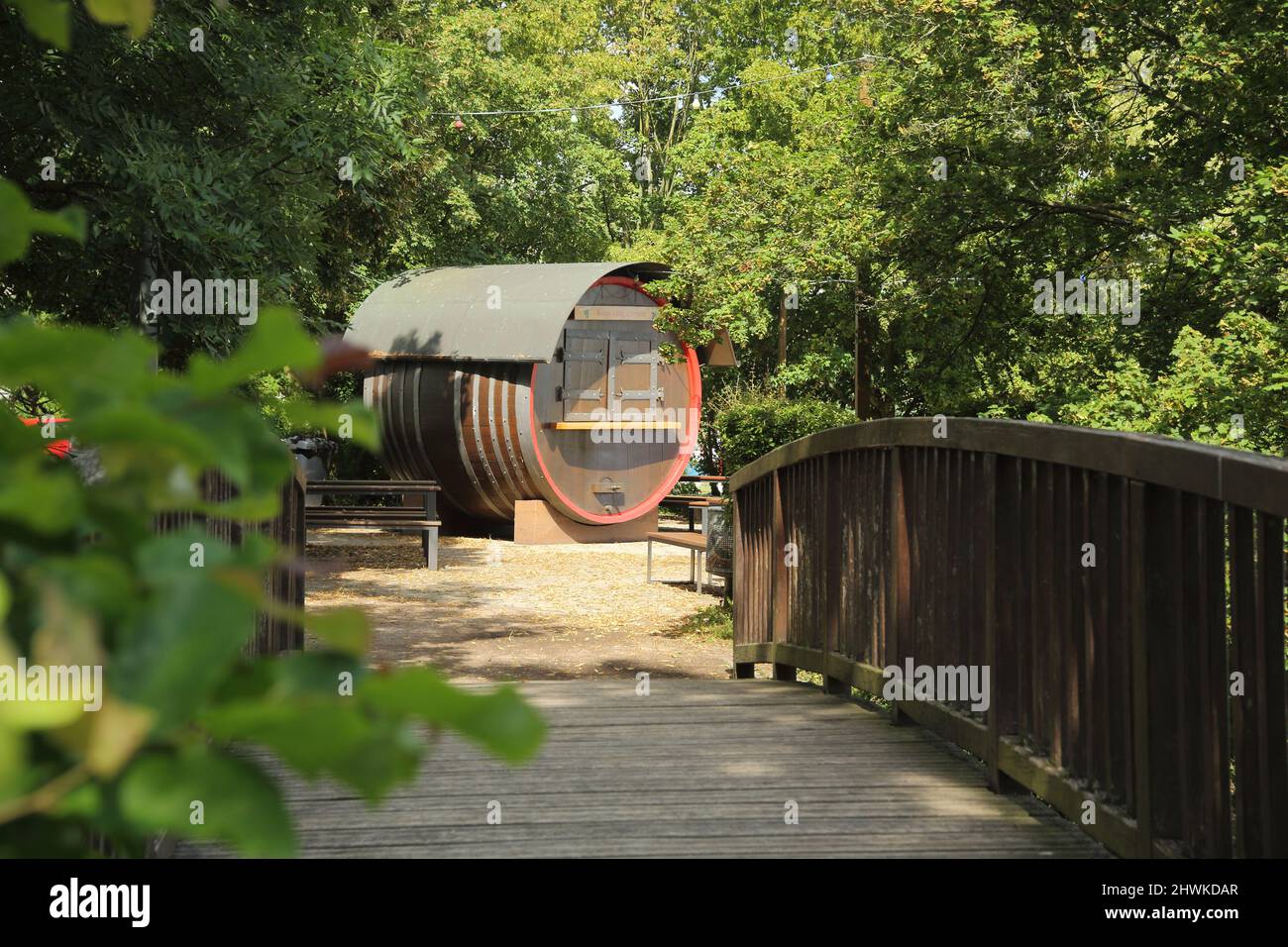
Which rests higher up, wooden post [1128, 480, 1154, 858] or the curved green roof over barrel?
the curved green roof over barrel

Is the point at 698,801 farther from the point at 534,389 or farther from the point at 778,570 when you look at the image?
the point at 534,389

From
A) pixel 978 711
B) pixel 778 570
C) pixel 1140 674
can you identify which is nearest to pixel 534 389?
pixel 778 570

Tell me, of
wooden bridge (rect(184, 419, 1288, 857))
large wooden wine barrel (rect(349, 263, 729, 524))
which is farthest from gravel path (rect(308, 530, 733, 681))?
wooden bridge (rect(184, 419, 1288, 857))

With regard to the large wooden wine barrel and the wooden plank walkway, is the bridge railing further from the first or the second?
the large wooden wine barrel

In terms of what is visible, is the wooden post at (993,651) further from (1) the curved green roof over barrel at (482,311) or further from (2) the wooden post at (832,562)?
(1) the curved green roof over barrel at (482,311)

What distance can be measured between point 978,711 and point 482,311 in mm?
14797

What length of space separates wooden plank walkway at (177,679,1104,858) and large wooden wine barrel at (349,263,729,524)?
12.7m

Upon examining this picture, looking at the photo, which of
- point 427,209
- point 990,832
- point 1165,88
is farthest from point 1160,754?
point 427,209

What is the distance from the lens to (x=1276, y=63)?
9.16 m

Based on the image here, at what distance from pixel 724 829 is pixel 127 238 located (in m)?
6.88

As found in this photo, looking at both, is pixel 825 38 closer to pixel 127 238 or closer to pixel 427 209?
pixel 427 209

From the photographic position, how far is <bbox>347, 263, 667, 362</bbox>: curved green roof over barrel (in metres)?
17.6

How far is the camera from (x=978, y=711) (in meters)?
4.28

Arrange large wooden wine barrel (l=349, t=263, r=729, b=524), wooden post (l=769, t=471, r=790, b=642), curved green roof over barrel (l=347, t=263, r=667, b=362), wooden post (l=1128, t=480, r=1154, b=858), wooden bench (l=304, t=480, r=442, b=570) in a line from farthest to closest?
large wooden wine barrel (l=349, t=263, r=729, b=524) < curved green roof over barrel (l=347, t=263, r=667, b=362) < wooden bench (l=304, t=480, r=442, b=570) < wooden post (l=769, t=471, r=790, b=642) < wooden post (l=1128, t=480, r=1154, b=858)
